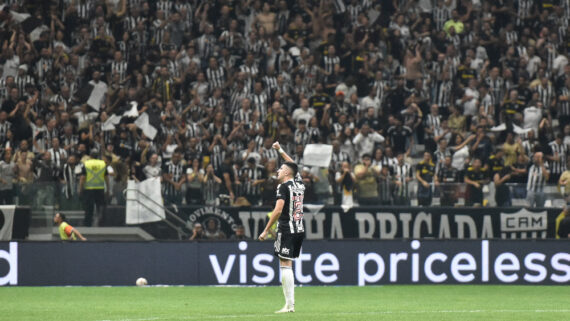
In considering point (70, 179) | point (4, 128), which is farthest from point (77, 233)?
point (4, 128)

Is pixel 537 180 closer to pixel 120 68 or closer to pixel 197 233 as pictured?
pixel 197 233

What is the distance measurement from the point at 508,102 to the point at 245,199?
8506 millimetres

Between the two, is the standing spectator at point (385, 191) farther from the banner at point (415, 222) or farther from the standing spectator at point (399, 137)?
the standing spectator at point (399, 137)

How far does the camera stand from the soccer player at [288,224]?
13867 mm

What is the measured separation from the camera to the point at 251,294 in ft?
60.7

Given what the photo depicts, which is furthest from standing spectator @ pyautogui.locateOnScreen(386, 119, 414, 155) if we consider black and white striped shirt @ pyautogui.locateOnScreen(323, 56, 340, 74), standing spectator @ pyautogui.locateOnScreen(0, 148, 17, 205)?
standing spectator @ pyautogui.locateOnScreen(0, 148, 17, 205)

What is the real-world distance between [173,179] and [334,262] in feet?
14.8

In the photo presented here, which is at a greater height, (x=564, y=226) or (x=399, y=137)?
(x=399, y=137)

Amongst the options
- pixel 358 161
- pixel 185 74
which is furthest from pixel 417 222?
pixel 185 74

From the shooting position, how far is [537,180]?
2323 centimetres

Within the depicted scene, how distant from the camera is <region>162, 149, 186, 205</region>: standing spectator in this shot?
22.6 metres

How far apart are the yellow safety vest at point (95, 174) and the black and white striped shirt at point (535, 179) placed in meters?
9.44

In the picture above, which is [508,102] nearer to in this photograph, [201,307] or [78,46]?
[78,46]

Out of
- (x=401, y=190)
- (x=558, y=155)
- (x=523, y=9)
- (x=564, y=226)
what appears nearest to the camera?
(x=564, y=226)
